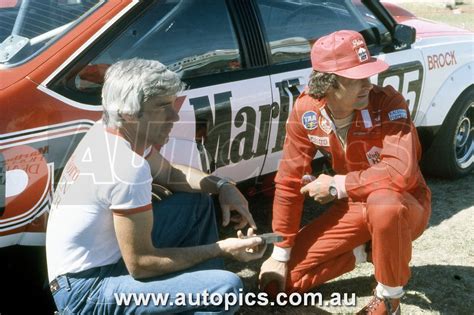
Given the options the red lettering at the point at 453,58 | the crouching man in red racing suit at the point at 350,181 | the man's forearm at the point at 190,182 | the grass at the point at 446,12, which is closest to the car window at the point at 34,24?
the man's forearm at the point at 190,182

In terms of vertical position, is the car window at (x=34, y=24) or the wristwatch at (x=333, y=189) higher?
the car window at (x=34, y=24)

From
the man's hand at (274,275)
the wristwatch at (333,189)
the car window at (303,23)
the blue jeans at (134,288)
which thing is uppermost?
the car window at (303,23)

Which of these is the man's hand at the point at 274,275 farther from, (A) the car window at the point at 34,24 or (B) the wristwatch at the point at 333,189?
(A) the car window at the point at 34,24

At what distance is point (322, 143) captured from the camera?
113 inches

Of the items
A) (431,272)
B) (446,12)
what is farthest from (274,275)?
(446,12)

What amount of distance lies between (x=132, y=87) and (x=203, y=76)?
85 cm

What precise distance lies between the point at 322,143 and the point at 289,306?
31.1 inches

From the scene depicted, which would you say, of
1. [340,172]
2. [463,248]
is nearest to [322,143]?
[340,172]

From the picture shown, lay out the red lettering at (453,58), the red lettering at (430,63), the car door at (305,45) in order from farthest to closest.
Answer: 1. the red lettering at (453,58)
2. the red lettering at (430,63)
3. the car door at (305,45)

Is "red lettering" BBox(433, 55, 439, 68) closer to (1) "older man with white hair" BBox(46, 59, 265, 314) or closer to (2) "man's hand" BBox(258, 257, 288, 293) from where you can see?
(2) "man's hand" BBox(258, 257, 288, 293)

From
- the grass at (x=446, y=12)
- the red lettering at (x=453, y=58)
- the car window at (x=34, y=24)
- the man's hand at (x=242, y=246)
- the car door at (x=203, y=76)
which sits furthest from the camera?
the grass at (x=446, y=12)

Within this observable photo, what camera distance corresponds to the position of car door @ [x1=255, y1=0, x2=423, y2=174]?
3.25 m

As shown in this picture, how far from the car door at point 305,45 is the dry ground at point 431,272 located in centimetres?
68

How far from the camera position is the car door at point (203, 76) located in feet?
8.63
